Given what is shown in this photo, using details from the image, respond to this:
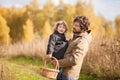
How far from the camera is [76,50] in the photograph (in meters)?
5.45

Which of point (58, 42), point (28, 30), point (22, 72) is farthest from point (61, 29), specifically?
point (28, 30)

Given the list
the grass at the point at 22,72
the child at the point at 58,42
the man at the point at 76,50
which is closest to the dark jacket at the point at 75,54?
the man at the point at 76,50

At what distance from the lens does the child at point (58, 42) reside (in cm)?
735

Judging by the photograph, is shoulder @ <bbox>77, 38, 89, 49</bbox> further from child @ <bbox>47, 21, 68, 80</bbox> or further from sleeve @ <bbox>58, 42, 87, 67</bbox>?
child @ <bbox>47, 21, 68, 80</bbox>

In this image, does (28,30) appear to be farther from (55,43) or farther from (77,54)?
(77,54)

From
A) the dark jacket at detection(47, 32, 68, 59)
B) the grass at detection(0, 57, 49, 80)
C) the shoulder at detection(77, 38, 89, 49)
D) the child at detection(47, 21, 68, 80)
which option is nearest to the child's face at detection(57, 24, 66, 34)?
the child at detection(47, 21, 68, 80)

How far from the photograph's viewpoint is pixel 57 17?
56.7 meters

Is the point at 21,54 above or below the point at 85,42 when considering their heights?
below

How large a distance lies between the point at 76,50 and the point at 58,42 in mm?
2491

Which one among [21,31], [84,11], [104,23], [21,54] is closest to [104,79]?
[21,54]

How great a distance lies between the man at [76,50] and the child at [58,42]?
60.8 inches

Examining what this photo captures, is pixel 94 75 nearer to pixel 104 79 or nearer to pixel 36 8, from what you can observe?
pixel 104 79

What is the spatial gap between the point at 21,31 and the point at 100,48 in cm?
4076

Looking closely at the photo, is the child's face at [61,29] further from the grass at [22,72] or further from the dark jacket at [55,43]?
the grass at [22,72]
